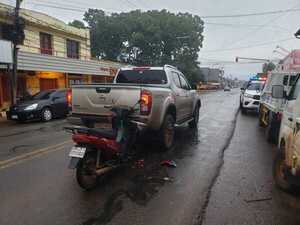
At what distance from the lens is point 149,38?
43.5m

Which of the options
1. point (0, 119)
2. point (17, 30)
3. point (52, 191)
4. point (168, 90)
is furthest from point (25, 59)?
point (52, 191)

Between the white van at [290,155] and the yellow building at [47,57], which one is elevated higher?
the yellow building at [47,57]

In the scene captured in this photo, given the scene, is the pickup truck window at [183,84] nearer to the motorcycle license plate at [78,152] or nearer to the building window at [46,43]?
the motorcycle license plate at [78,152]

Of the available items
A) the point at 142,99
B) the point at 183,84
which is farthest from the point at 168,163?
the point at 183,84

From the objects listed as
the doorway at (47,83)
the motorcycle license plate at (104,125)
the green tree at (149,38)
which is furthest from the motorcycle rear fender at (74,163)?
the green tree at (149,38)

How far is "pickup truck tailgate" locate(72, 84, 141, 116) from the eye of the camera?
17.0ft

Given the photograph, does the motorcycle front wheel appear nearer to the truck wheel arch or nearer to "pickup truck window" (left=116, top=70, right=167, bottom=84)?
the truck wheel arch

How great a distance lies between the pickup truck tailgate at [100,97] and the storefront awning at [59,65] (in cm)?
1252

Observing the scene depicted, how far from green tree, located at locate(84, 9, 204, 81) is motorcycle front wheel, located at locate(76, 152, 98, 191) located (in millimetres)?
40221

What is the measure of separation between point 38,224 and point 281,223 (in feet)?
10.0

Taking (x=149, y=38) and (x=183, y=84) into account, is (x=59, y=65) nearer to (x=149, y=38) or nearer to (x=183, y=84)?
(x=183, y=84)

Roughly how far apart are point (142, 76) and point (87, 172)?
3590 mm

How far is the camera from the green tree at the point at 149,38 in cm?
4384

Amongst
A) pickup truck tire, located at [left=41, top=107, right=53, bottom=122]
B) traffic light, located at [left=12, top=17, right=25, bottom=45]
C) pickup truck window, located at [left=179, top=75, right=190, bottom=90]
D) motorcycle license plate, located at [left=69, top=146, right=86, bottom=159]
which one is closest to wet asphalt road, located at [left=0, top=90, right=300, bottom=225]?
motorcycle license plate, located at [left=69, top=146, right=86, bottom=159]
